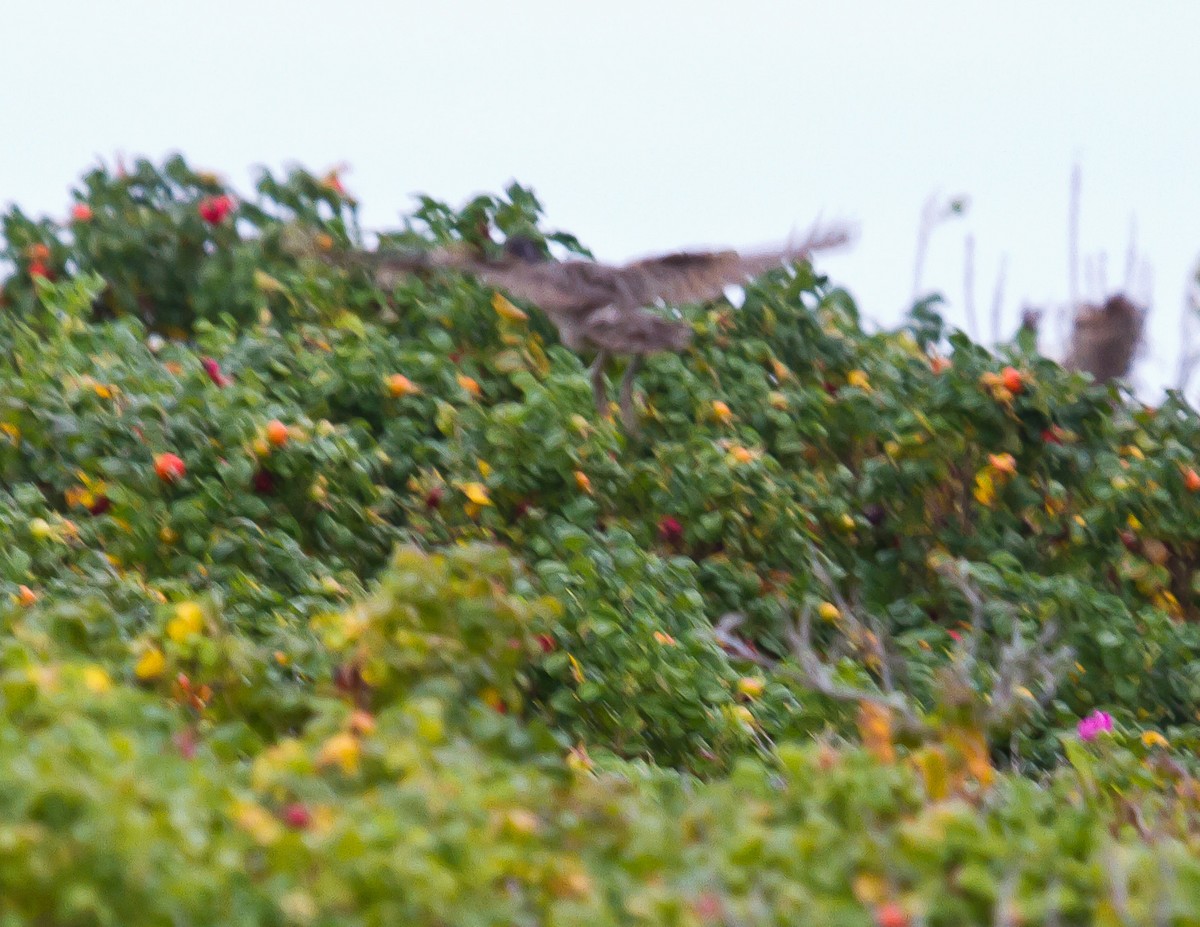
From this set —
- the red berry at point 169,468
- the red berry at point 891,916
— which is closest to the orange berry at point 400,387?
the red berry at point 169,468

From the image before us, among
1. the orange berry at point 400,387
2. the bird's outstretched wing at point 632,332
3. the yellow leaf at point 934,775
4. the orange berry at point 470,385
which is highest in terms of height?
the bird's outstretched wing at point 632,332

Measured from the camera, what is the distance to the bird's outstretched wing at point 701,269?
4.48m

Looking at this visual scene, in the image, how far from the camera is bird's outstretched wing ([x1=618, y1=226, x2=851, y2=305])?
448 cm

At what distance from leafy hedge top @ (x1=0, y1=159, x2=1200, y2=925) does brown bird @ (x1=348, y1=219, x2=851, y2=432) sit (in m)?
0.21

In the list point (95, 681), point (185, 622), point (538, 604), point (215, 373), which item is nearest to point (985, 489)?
point (538, 604)

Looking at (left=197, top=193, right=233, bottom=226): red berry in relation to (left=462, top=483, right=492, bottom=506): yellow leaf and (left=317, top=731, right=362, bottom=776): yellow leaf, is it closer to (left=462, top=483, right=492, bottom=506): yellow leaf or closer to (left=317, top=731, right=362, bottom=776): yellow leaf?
(left=462, top=483, right=492, bottom=506): yellow leaf

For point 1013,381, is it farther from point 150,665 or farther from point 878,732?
point 150,665

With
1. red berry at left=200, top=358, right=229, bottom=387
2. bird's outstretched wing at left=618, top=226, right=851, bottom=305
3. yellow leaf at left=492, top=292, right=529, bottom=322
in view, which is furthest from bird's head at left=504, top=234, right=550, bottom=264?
red berry at left=200, top=358, right=229, bottom=387

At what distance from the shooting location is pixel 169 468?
3.99 m

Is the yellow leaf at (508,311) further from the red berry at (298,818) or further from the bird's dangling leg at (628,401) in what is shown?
the red berry at (298,818)

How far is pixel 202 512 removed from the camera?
396 centimetres

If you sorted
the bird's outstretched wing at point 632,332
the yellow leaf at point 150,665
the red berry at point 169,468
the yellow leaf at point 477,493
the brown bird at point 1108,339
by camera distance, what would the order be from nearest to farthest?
the yellow leaf at point 150,665 → the red berry at point 169,468 → the yellow leaf at point 477,493 → the bird's outstretched wing at point 632,332 → the brown bird at point 1108,339

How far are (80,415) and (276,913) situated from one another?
2849 mm

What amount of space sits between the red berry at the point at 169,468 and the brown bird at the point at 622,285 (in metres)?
0.99
